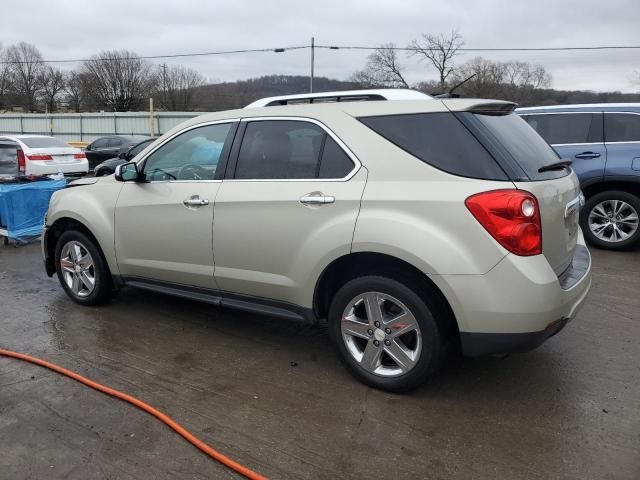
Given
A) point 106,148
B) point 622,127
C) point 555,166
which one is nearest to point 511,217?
point 555,166

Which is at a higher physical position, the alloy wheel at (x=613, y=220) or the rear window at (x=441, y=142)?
the rear window at (x=441, y=142)

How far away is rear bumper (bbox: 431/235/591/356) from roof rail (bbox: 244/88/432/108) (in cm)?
121

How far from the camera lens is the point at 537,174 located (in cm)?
309

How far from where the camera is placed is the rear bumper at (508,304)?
2820mm

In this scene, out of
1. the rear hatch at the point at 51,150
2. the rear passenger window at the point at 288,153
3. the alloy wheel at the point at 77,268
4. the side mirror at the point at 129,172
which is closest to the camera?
the rear passenger window at the point at 288,153

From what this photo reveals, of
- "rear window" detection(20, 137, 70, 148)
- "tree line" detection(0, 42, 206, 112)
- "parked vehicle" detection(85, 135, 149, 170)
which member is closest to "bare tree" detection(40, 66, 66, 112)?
"tree line" detection(0, 42, 206, 112)

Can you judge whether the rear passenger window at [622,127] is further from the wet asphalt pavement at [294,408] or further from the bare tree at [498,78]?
the bare tree at [498,78]

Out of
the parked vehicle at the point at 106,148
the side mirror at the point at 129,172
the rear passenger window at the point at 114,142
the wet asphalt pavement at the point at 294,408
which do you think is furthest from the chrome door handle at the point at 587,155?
the rear passenger window at the point at 114,142

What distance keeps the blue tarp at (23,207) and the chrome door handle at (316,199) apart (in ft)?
19.1

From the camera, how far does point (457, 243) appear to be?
9.53 ft

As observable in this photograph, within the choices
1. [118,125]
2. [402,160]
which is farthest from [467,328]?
[118,125]

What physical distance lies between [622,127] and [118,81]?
237 feet

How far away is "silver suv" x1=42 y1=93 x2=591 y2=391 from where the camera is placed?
9.43 ft

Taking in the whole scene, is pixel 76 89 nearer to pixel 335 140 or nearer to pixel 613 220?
pixel 613 220
